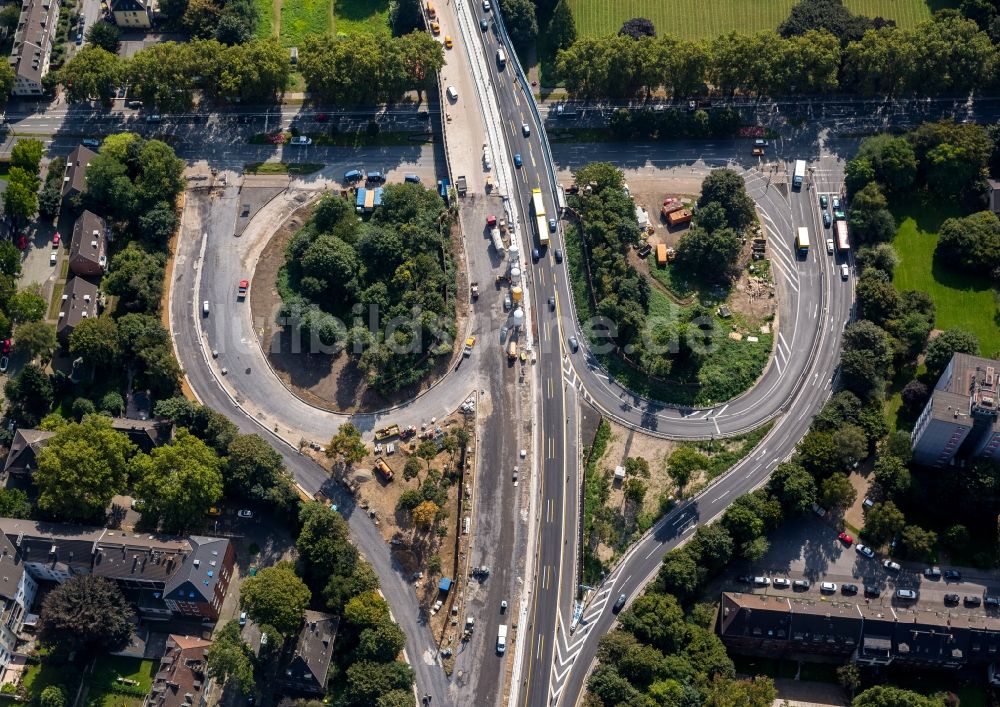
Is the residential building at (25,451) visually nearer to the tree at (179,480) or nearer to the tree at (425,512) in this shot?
the tree at (179,480)

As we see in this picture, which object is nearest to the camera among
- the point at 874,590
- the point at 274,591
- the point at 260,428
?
the point at 274,591

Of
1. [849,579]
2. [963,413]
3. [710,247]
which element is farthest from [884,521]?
[710,247]

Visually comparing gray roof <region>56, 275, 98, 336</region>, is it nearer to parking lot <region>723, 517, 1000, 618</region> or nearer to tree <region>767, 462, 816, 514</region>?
parking lot <region>723, 517, 1000, 618</region>

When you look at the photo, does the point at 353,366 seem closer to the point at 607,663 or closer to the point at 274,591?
the point at 274,591

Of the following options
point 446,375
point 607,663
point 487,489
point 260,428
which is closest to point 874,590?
point 607,663

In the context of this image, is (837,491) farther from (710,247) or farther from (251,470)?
(251,470)
